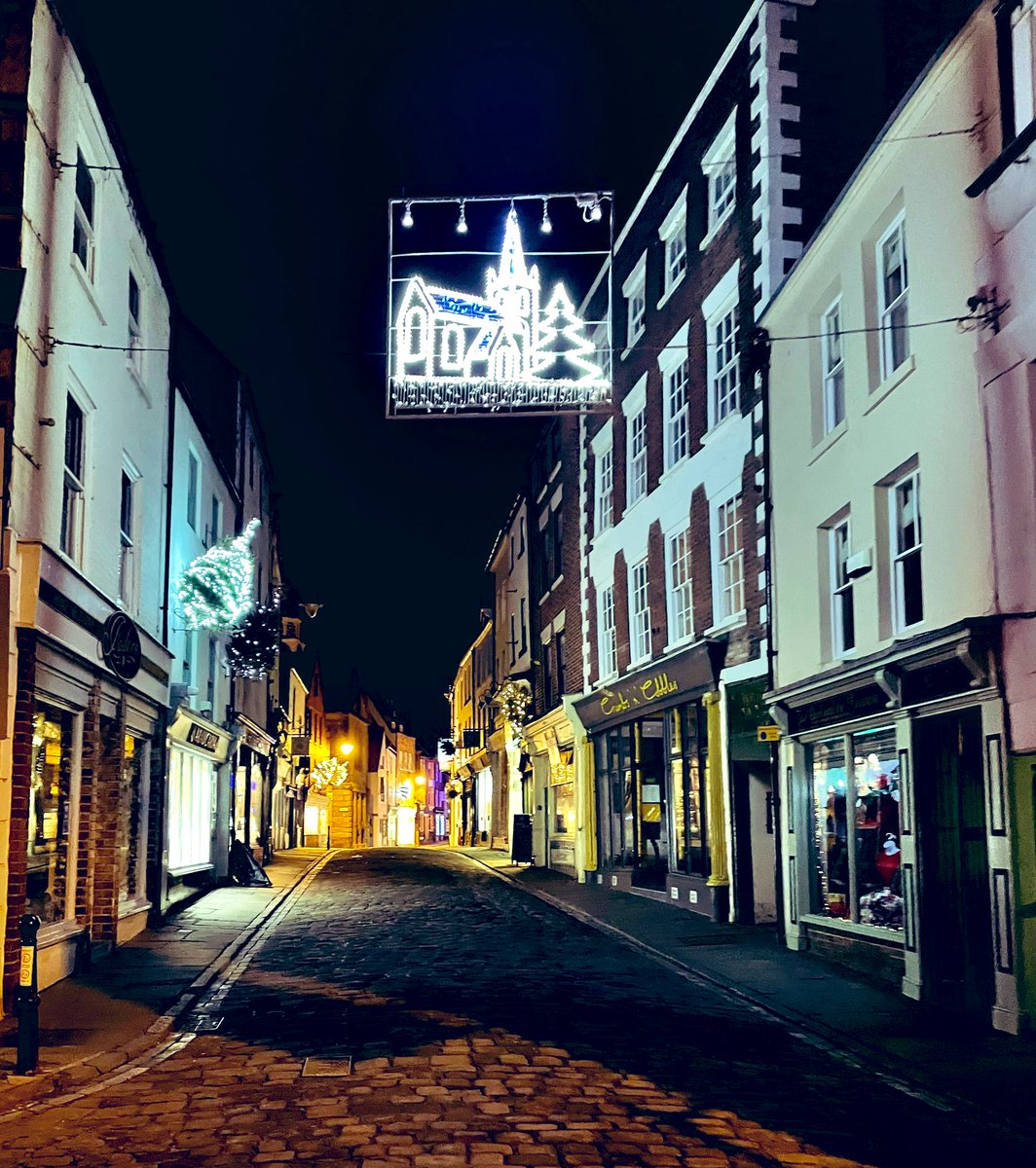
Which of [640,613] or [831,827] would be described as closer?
[831,827]

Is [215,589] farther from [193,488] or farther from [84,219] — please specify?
[84,219]

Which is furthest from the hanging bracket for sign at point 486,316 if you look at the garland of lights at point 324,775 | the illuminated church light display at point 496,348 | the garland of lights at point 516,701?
the garland of lights at point 324,775

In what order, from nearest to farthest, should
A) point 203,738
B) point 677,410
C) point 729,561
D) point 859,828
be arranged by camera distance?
point 859,828, point 729,561, point 677,410, point 203,738

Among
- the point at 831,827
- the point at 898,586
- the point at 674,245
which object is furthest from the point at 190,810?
the point at 898,586

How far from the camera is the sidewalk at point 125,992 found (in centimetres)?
969

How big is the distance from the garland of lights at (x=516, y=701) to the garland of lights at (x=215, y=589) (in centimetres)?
1467

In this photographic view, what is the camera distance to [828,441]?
50.9 feet

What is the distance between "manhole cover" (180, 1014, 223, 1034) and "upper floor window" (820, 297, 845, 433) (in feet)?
31.6

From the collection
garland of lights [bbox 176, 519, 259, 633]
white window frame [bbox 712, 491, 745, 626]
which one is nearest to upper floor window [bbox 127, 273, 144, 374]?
garland of lights [bbox 176, 519, 259, 633]

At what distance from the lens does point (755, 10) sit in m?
19.8

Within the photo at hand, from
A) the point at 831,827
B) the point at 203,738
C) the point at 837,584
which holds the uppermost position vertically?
the point at 837,584

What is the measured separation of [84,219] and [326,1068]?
10.4 m

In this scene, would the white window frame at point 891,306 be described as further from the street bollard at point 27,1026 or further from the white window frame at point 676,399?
the street bollard at point 27,1026

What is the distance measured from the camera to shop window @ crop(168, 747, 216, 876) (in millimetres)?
22656
